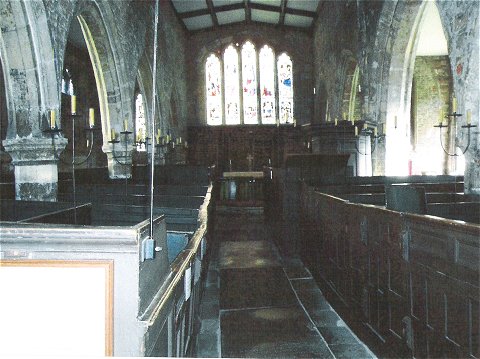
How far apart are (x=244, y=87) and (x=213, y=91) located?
1.34m

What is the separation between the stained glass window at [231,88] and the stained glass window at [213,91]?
0.31 meters

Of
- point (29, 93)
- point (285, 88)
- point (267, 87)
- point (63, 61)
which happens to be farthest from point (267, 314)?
point (285, 88)

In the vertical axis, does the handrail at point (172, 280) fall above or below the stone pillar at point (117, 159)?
below

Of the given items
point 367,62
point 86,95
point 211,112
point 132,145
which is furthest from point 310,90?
point 132,145

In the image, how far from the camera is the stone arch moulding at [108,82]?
25.5 feet

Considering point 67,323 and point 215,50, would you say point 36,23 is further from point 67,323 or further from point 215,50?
point 215,50

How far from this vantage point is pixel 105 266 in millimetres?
1314

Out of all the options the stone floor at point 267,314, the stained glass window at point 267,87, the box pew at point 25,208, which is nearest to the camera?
the stone floor at point 267,314

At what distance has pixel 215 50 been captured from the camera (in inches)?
665

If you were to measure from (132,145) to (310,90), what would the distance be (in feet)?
33.8

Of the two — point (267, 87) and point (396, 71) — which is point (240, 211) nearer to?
point (396, 71)

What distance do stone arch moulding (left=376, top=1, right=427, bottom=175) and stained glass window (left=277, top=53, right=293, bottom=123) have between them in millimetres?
8382

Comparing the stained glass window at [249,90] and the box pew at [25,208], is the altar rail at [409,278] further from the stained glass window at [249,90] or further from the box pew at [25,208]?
the stained glass window at [249,90]

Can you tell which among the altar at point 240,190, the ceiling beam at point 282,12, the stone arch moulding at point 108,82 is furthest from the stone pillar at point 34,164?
the ceiling beam at point 282,12
